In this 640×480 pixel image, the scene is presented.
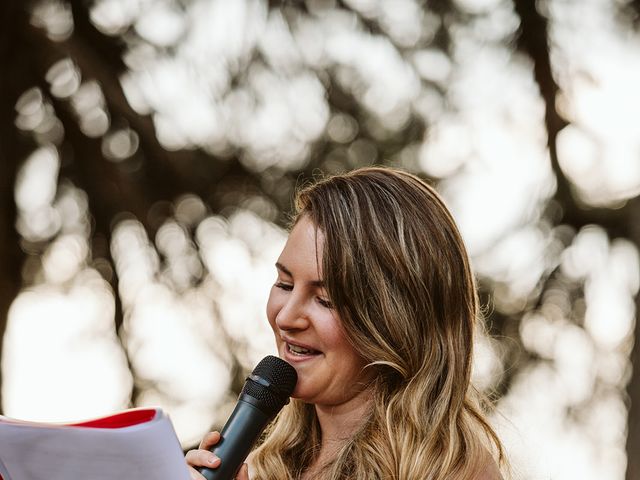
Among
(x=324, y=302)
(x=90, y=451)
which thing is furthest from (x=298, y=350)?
(x=90, y=451)

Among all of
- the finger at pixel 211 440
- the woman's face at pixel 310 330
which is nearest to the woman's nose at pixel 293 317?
the woman's face at pixel 310 330

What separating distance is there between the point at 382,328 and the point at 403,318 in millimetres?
51

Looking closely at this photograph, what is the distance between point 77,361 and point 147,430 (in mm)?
4364

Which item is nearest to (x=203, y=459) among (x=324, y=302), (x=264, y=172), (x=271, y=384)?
(x=271, y=384)

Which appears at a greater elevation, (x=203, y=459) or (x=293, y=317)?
(x=293, y=317)

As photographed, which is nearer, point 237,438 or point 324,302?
point 237,438

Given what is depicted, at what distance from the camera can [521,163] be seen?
532 centimetres

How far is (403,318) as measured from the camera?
227cm

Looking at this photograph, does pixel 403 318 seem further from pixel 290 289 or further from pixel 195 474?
pixel 195 474

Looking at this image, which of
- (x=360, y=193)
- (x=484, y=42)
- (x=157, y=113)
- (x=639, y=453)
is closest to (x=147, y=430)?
(x=360, y=193)

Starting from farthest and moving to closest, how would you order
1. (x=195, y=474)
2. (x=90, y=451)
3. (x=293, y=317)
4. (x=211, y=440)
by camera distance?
1. (x=293, y=317)
2. (x=211, y=440)
3. (x=195, y=474)
4. (x=90, y=451)

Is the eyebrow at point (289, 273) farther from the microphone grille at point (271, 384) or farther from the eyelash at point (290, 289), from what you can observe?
the microphone grille at point (271, 384)

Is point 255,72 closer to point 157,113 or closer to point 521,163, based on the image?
point 157,113

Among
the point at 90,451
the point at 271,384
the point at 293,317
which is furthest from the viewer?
the point at 293,317
